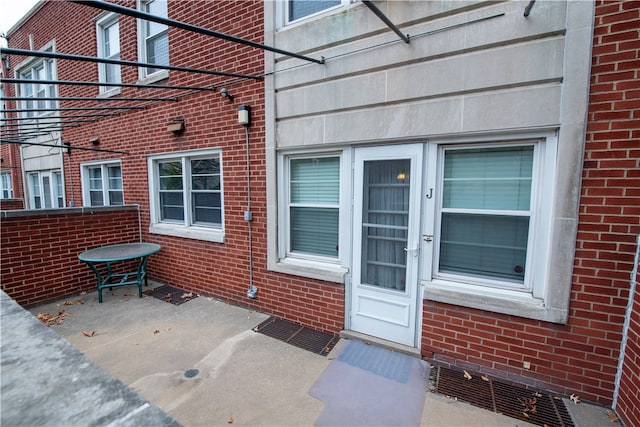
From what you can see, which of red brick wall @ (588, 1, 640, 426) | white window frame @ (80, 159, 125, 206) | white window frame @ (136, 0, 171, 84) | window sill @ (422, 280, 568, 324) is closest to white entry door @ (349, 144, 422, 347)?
window sill @ (422, 280, 568, 324)

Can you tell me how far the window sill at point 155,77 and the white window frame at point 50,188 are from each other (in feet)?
14.8

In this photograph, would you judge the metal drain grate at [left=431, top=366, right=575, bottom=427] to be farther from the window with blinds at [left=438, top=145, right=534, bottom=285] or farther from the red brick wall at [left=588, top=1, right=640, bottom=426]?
the window with blinds at [left=438, top=145, right=534, bottom=285]

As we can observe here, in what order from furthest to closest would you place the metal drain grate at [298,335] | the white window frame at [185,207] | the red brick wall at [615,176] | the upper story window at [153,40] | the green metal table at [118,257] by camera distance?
the upper story window at [153,40]
the white window frame at [185,207]
the green metal table at [118,257]
the metal drain grate at [298,335]
the red brick wall at [615,176]

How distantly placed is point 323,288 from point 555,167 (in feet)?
8.74

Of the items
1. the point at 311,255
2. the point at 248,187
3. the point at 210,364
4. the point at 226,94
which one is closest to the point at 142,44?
the point at 226,94

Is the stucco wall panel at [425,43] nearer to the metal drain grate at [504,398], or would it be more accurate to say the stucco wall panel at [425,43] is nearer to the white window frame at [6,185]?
the metal drain grate at [504,398]

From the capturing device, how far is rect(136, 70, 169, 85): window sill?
16.1 feet

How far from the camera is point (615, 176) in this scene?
2.25 m

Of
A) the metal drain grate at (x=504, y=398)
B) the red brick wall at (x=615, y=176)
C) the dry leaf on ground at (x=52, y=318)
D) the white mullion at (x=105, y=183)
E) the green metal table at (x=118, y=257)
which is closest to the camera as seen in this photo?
the red brick wall at (x=615, y=176)

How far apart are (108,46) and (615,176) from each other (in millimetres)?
8658

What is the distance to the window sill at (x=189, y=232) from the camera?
4.56 metres

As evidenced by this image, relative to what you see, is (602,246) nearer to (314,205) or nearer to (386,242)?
(386,242)

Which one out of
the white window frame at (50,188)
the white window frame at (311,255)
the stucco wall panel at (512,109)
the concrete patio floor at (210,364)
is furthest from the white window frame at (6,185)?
the stucco wall panel at (512,109)

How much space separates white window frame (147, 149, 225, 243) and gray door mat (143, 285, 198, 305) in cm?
98
